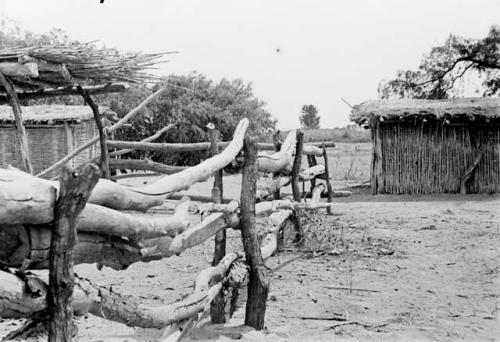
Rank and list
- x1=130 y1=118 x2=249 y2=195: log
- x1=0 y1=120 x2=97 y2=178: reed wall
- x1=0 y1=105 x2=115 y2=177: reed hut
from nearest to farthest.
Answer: x1=130 y1=118 x2=249 y2=195: log
x1=0 y1=105 x2=115 y2=177: reed hut
x1=0 y1=120 x2=97 y2=178: reed wall

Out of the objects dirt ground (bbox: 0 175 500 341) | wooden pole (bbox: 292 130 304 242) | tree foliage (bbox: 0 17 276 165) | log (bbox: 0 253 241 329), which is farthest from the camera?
tree foliage (bbox: 0 17 276 165)

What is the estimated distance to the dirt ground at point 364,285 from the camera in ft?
13.5

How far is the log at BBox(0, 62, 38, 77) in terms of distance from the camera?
541 cm

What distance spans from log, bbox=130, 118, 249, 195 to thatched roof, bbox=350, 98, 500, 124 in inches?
369

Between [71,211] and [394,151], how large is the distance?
12.7 m

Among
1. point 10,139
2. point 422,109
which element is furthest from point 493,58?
point 10,139

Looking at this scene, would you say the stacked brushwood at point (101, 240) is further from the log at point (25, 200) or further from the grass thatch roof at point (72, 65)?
the grass thatch roof at point (72, 65)

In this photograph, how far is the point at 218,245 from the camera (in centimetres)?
477

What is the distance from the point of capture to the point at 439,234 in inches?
322

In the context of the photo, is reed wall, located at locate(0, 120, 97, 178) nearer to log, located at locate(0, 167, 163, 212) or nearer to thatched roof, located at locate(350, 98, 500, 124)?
thatched roof, located at locate(350, 98, 500, 124)

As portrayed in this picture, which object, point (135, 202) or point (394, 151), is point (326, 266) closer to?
point (135, 202)

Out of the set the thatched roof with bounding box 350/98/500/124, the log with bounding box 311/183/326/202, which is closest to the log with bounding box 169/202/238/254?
the log with bounding box 311/183/326/202

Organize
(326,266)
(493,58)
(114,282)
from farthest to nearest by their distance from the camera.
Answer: (493,58)
(326,266)
(114,282)

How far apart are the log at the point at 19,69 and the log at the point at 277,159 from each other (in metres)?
2.22
